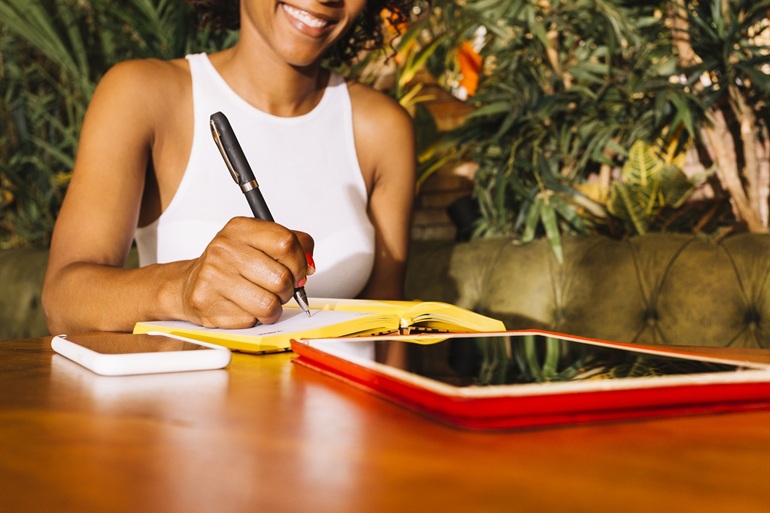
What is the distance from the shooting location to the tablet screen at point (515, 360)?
41 centimetres

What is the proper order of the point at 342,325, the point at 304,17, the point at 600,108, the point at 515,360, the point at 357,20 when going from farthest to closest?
the point at 600,108 → the point at 357,20 → the point at 304,17 → the point at 342,325 → the point at 515,360

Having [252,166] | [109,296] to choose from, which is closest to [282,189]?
[252,166]

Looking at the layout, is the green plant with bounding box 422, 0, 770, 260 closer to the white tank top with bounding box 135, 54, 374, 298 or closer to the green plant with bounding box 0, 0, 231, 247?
the white tank top with bounding box 135, 54, 374, 298

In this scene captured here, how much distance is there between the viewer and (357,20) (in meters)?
1.76

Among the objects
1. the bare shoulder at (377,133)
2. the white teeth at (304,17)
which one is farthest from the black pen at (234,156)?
the bare shoulder at (377,133)

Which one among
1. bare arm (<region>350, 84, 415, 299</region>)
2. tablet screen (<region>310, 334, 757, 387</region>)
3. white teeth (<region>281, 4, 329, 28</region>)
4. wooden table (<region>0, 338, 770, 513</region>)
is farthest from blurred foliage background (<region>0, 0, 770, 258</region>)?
wooden table (<region>0, 338, 770, 513</region>)

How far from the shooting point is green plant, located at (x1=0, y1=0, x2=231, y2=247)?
2.40 meters

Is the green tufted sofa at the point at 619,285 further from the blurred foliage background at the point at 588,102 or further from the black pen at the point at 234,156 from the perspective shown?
the black pen at the point at 234,156

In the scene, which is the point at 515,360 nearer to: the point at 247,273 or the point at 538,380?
the point at 538,380

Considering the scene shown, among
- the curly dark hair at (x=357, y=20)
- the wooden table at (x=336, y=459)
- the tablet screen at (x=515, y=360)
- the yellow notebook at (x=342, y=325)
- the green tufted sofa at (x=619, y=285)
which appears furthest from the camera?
the curly dark hair at (x=357, y=20)

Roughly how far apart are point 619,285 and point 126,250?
0.98 metres

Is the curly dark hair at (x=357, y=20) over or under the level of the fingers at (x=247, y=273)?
over

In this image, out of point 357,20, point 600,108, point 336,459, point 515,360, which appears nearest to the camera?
point 336,459

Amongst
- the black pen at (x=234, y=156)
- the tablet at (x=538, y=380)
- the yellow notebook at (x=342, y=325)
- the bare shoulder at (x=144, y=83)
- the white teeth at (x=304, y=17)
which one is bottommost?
the tablet at (x=538, y=380)
